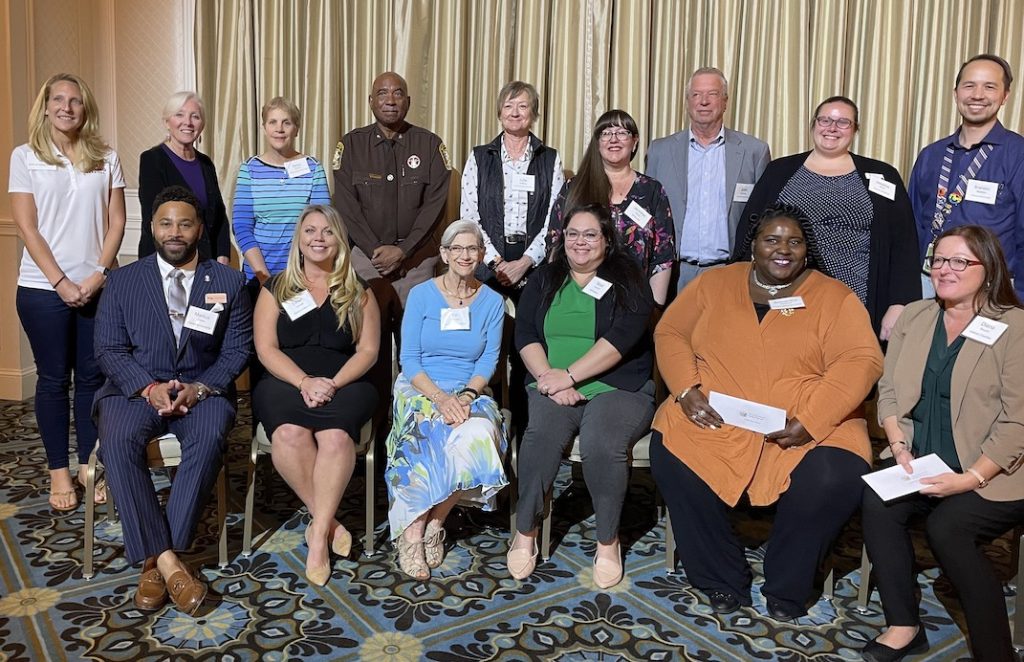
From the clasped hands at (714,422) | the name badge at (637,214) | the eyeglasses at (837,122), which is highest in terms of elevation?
the eyeglasses at (837,122)

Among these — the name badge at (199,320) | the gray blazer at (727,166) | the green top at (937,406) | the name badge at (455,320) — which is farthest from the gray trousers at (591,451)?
the name badge at (199,320)

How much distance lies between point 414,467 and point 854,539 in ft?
6.16

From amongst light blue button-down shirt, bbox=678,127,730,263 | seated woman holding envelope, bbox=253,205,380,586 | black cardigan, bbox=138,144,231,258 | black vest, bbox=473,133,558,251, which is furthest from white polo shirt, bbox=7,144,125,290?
light blue button-down shirt, bbox=678,127,730,263

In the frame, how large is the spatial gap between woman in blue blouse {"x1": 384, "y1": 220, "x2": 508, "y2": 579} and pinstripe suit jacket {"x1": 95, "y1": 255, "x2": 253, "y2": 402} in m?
0.73

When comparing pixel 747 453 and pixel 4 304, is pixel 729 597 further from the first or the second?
pixel 4 304

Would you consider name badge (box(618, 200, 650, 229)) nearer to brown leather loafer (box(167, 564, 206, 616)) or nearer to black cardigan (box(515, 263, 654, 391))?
black cardigan (box(515, 263, 654, 391))

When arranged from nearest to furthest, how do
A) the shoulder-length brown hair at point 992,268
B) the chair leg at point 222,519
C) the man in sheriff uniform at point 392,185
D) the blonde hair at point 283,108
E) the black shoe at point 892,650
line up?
the black shoe at point 892,650, the shoulder-length brown hair at point 992,268, the chair leg at point 222,519, the blonde hair at point 283,108, the man in sheriff uniform at point 392,185

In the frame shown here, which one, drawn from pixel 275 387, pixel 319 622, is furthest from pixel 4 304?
pixel 319 622

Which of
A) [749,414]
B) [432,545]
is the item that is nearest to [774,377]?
[749,414]

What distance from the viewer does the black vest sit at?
389 centimetres

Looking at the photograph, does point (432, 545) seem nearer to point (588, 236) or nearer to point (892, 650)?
point (588, 236)

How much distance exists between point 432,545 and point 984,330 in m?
2.04

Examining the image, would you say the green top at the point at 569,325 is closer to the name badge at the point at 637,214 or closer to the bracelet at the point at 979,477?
the name badge at the point at 637,214

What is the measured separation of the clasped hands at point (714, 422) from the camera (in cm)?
283
